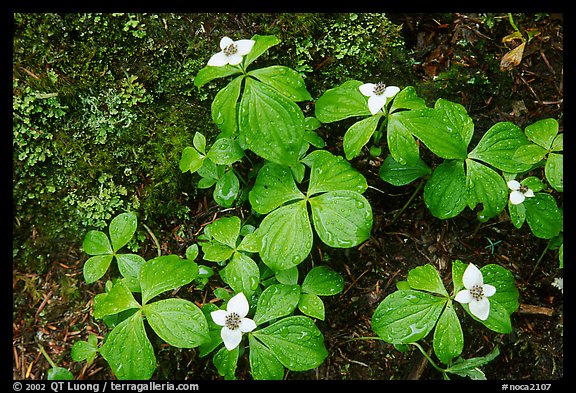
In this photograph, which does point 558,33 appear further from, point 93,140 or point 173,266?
point 93,140

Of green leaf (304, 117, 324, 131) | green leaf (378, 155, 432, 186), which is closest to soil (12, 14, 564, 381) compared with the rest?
green leaf (378, 155, 432, 186)

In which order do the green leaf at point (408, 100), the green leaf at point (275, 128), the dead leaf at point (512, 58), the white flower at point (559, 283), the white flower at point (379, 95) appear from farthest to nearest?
the dead leaf at point (512, 58) → the white flower at point (559, 283) → the green leaf at point (408, 100) → the white flower at point (379, 95) → the green leaf at point (275, 128)

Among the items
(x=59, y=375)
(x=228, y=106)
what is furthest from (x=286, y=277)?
(x=59, y=375)

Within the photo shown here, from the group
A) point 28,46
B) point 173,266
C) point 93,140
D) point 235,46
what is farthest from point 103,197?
point 235,46

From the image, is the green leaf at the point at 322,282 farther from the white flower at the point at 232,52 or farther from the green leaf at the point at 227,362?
the white flower at the point at 232,52

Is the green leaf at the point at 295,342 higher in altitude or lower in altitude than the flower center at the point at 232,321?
lower

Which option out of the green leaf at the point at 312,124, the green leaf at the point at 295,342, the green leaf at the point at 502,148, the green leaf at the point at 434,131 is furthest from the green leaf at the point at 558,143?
the green leaf at the point at 295,342
